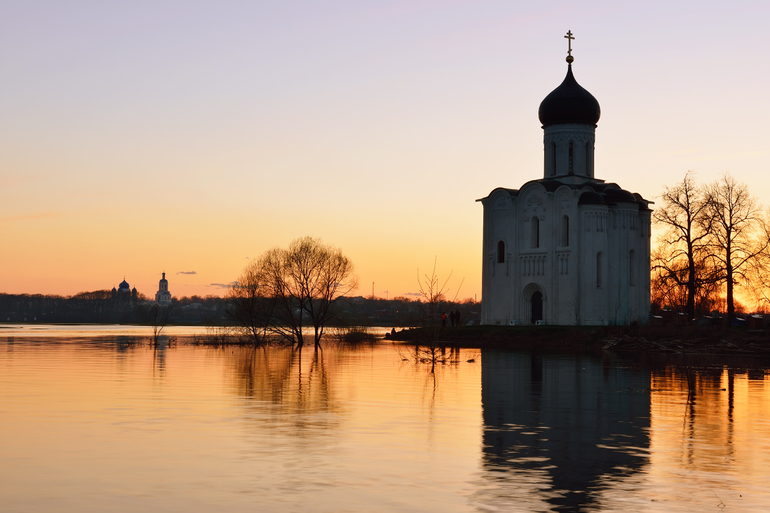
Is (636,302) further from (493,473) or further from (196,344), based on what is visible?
(493,473)

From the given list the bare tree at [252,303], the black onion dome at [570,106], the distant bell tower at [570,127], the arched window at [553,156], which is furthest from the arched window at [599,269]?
the bare tree at [252,303]

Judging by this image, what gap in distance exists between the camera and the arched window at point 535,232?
60.2 meters

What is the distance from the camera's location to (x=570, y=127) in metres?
60.4

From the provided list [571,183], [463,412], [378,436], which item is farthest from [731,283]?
[378,436]

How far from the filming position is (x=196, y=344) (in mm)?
50344

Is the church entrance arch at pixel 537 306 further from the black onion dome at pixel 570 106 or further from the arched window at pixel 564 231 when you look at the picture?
the black onion dome at pixel 570 106

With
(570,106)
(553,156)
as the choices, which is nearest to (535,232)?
(553,156)

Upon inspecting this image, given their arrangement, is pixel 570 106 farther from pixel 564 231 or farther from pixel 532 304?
pixel 532 304

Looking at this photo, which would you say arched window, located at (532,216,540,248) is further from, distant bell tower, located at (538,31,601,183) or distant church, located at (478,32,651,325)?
distant bell tower, located at (538,31,601,183)

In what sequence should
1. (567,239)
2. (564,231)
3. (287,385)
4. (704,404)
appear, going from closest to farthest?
(704,404) → (287,385) → (567,239) → (564,231)

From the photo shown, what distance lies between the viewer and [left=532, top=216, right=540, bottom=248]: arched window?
60.2m

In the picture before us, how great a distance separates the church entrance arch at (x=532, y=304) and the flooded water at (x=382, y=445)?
3658cm

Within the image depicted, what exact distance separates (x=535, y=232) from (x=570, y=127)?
8.04 metres

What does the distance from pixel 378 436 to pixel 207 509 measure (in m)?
4.97
